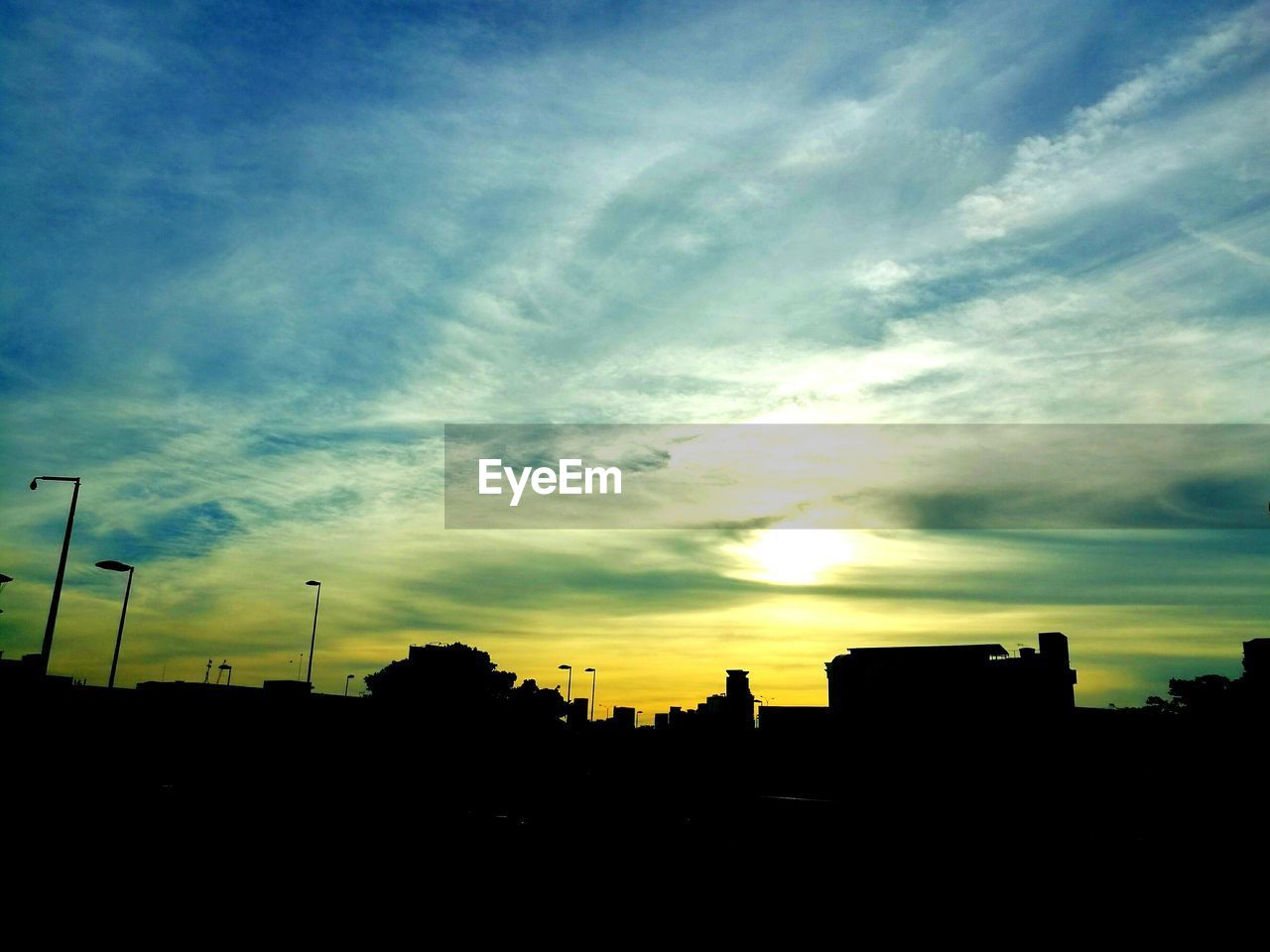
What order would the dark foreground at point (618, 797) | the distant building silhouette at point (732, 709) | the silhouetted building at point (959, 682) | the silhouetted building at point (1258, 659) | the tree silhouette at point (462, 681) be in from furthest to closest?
the tree silhouette at point (462, 681) → the distant building silhouette at point (732, 709) → the silhouetted building at point (959, 682) → the silhouetted building at point (1258, 659) → the dark foreground at point (618, 797)

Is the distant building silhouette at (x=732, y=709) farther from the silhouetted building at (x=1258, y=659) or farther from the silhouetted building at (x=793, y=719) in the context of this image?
the silhouetted building at (x=1258, y=659)

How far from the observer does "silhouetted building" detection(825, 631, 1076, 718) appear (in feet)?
111

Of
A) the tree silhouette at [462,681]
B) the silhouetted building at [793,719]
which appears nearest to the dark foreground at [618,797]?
the silhouetted building at [793,719]

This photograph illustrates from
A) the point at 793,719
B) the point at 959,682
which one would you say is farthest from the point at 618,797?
the point at 959,682

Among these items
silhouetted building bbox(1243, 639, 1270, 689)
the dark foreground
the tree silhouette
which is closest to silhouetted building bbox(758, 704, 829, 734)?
the dark foreground

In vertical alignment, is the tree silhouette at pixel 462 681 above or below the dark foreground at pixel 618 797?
above

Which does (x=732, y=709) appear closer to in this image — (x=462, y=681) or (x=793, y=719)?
(x=793, y=719)

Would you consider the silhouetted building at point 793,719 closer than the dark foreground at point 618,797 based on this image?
No

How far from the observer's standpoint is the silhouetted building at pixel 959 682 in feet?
111

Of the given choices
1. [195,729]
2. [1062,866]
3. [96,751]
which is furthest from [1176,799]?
[96,751]

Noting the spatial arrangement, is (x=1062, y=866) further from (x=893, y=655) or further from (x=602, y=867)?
(x=893, y=655)

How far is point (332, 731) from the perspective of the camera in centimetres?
3081

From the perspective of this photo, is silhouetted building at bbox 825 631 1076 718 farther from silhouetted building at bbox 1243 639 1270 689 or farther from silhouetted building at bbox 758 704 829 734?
silhouetted building at bbox 1243 639 1270 689

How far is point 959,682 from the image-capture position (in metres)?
35.8
